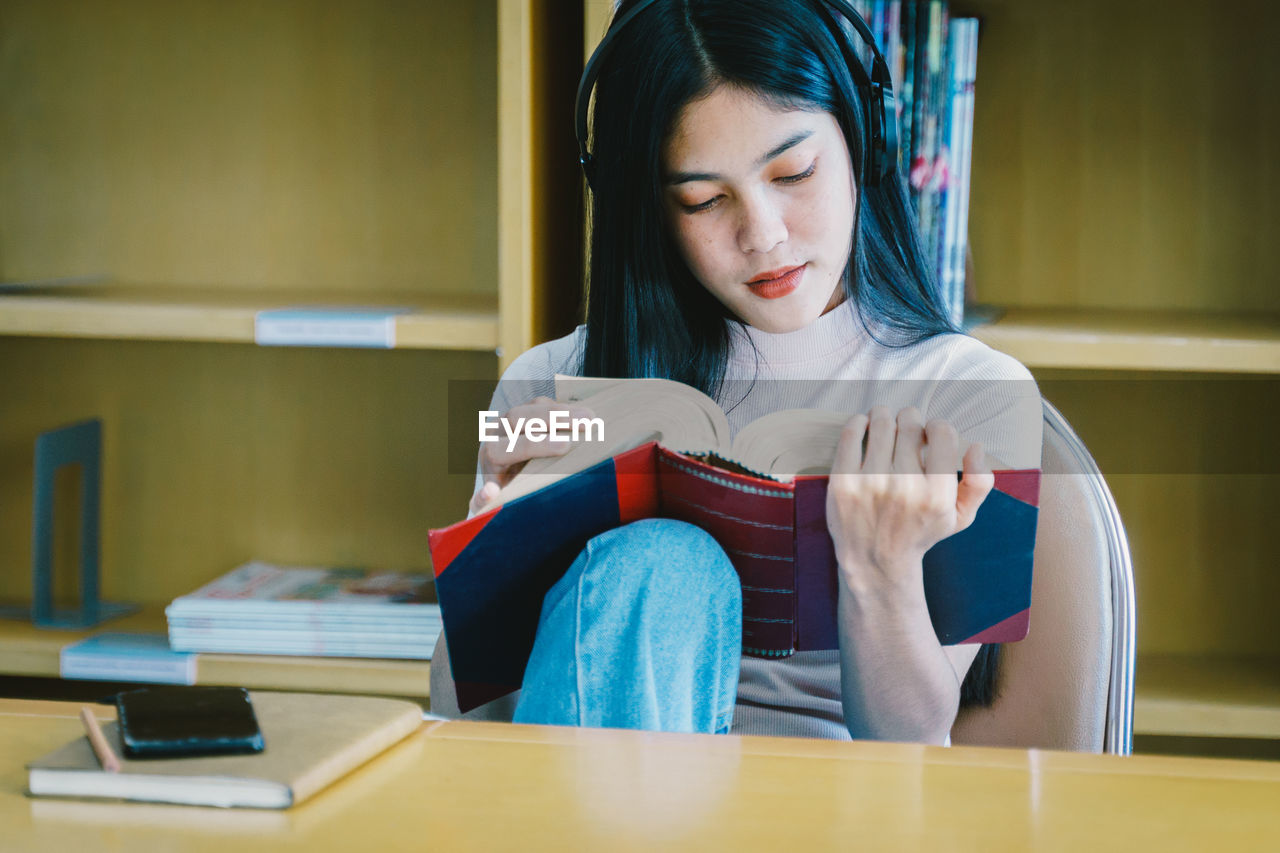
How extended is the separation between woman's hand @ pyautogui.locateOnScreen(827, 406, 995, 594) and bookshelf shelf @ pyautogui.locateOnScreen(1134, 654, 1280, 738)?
2.07 feet

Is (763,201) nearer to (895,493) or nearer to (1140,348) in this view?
(895,493)

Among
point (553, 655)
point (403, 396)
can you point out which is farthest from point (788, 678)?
point (403, 396)

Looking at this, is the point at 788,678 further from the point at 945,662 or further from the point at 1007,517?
the point at 1007,517

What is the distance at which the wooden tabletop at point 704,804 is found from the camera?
13.9 inches

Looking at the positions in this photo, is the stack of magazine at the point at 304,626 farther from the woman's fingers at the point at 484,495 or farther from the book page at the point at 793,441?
the book page at the point at 793,441

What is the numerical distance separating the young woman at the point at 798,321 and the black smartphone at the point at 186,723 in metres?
0.27

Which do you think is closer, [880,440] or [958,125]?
[880,440]

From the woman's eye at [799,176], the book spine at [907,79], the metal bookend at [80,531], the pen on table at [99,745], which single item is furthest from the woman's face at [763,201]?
the metal bookend at [80,531]

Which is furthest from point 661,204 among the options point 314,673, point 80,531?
point 80,531

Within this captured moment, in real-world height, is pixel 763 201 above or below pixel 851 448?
above

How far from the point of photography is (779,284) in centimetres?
99

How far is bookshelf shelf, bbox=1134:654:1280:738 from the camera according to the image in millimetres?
1221

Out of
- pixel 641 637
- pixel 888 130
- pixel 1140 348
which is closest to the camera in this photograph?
pixel 641 637

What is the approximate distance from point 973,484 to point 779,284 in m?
0.32
